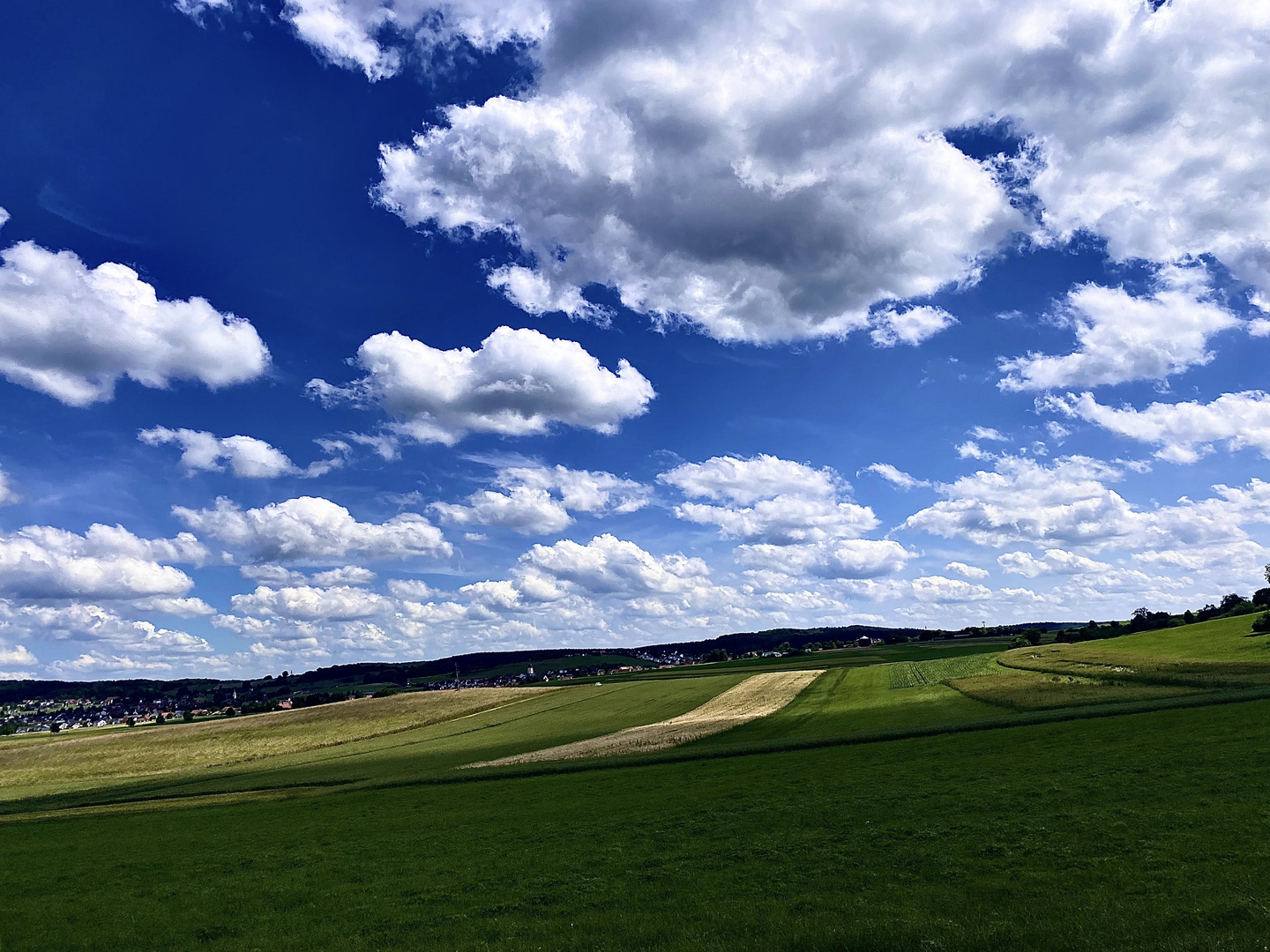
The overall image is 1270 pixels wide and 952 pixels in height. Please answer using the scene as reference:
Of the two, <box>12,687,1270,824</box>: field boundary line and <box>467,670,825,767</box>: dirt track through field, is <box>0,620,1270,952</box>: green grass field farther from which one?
<box>467,670,825,767</box>: dirt track through field

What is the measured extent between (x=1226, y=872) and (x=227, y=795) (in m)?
67.3

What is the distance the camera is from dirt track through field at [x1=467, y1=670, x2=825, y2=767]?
213 ft

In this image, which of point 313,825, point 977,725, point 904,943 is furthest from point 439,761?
point 904,943

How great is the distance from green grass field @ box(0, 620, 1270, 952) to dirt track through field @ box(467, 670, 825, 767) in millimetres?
6843

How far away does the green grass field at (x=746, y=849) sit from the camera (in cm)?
1727

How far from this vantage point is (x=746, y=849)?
25094mm

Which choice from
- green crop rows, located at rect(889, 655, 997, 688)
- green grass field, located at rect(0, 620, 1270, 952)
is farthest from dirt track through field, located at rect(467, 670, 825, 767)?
green crop rows, located at rect(889, 655, 997, 688)

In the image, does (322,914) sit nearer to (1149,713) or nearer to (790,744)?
(790,744)

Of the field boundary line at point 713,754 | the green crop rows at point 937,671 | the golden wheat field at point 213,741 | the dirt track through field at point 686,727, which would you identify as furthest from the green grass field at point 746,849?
the golden wheat field at point 213,741

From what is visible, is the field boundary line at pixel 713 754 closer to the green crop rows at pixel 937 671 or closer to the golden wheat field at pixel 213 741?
the golden wheat field at pixel 213 741

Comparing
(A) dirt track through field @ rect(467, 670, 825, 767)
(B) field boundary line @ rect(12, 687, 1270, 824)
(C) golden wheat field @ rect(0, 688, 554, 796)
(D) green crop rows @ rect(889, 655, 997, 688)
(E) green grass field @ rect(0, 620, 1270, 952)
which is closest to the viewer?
(E) green grass field @ rect(0, 620, 1270, 952)

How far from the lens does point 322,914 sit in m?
23.2

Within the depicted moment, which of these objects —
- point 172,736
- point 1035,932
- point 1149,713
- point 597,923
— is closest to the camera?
point 1035,932

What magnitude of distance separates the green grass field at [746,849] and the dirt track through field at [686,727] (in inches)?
269
